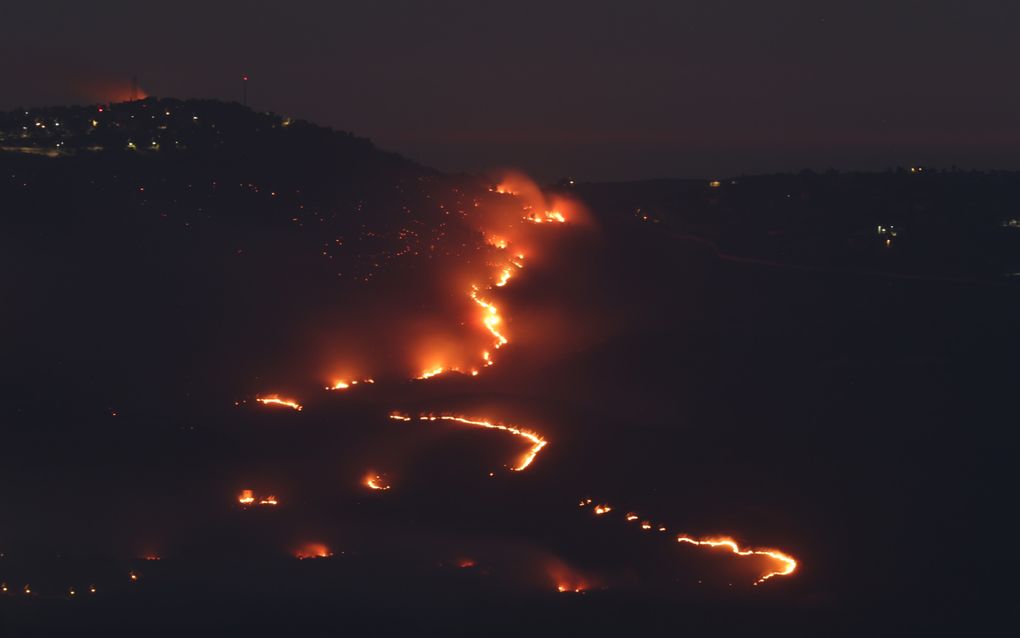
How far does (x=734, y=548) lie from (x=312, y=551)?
662cm

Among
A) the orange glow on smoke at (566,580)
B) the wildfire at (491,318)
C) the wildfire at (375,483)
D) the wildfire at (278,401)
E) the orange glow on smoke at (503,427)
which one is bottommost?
the orange glow on smoke at (566,580)

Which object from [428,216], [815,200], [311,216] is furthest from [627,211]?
[311,216]

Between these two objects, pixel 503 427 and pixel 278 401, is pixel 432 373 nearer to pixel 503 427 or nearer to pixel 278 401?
pixel 278 401

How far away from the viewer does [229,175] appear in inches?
1315

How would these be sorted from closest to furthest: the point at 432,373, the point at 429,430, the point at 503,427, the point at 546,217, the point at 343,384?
the point at 429,430
the point at 503,427
the point at 343,384
the point at 432,373
the point at 546,217

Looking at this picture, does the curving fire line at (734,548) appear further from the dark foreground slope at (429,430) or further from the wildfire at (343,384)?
the wildfire at (343,384)

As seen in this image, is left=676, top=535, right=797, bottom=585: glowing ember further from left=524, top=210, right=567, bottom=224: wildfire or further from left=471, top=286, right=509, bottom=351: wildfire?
left=524, top=210, right=567, bottom=224: wildfire

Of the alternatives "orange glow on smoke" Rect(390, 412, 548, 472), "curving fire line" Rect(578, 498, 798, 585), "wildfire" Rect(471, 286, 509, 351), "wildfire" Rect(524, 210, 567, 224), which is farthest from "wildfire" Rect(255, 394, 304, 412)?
"wildfire" Rect(524, 210, 567, 224)

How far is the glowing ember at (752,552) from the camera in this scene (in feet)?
54.8

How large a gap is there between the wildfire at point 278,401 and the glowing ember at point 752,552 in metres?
9.07

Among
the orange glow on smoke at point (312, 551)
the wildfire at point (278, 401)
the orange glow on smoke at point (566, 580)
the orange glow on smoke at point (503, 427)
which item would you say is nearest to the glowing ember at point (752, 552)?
the orange glow on smoke at point (566, 580)

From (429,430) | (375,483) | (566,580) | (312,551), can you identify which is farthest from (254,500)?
(566,580)

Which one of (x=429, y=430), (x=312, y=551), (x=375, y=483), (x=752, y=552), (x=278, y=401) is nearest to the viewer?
(x=312, y=551)

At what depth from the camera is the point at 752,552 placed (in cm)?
1748
